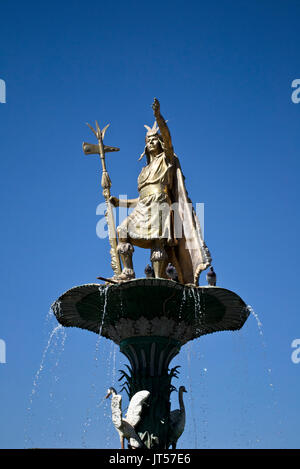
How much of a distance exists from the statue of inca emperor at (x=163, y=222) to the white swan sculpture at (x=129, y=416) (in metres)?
3.06

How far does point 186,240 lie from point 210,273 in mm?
1839

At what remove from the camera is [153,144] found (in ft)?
64.8

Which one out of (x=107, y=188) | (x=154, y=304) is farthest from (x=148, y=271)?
(x=107, y=188)

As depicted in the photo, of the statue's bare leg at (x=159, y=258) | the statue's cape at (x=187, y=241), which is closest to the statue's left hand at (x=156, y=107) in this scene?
the statue's cape at (x=187, y=241)

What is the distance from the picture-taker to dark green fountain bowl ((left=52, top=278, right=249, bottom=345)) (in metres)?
16.5

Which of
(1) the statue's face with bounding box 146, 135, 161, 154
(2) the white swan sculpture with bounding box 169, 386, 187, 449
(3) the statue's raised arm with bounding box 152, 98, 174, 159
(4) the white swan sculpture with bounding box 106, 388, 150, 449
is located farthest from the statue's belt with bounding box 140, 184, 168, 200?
(2) the white swan sculpture with bounding box 169, 386, 187, 449

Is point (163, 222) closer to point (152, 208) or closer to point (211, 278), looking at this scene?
point (152, 208)

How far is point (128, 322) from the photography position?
1748 cm

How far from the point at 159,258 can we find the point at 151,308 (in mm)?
1546

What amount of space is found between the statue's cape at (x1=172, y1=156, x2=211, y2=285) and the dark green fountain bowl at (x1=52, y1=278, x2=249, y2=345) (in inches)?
32.0

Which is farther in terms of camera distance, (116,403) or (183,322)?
(183,322)
